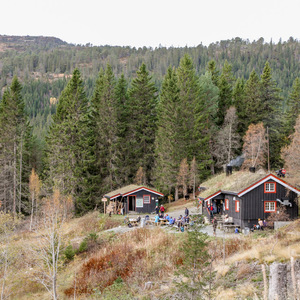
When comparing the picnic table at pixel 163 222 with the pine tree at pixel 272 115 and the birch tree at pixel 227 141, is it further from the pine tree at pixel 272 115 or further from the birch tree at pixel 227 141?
the pine tree at pixel 272 115

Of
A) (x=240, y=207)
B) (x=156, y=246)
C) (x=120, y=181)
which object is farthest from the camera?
(x=120, y=181)

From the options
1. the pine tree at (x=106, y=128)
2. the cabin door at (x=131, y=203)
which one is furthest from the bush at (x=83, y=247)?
the pine tree at (x=106, y=128)

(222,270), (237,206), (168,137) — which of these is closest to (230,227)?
(237,206)

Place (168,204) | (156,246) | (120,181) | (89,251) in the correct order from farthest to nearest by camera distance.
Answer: (120,181) → (168,204) → (89,251) → (156,246)

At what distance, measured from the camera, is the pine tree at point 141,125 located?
5125cm

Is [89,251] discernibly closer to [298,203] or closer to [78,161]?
[298,203]

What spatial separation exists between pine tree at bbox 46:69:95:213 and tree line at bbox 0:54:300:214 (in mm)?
132

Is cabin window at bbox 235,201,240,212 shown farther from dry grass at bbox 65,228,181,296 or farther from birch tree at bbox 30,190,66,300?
birch tree at bbox 30,190,66,300

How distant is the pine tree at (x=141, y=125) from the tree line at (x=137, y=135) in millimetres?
146

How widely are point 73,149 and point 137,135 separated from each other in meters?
9.56

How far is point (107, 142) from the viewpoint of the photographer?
166 ft

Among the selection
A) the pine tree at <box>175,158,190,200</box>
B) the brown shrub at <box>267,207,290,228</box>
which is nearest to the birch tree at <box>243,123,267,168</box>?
the pine tree at <box>175,158,190,200</box>

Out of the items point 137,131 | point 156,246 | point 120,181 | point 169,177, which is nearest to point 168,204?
point 169,177

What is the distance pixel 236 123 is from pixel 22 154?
31.7 metres
